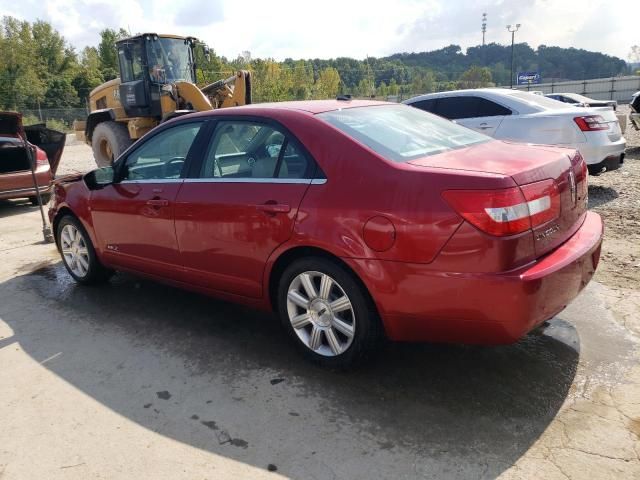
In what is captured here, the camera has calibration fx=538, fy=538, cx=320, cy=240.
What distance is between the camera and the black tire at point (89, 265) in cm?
497

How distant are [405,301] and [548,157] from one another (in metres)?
1.22

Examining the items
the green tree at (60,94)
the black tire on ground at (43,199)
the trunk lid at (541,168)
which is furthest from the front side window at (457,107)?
the green tree at (60,94)

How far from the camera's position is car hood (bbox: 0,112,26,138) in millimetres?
8180

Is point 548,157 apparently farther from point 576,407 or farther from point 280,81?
point 280,81

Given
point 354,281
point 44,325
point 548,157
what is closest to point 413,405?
point 354,281

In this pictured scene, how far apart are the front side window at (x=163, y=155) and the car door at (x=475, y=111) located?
4905 mm

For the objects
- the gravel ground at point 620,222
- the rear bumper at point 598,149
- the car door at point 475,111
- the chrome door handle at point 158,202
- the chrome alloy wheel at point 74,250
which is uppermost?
the car door at point 475,111

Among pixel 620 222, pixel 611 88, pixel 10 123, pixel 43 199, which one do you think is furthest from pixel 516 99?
pixel 611 88

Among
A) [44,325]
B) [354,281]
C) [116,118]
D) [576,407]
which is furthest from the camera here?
[116,118]

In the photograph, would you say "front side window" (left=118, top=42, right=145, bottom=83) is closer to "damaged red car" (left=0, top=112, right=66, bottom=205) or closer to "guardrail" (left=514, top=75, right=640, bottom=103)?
"damaged red car" (left=0, top=112, right=66, bottom=205)

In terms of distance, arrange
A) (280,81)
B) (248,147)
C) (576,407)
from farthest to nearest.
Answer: (280,81)
(248,147)
(576,407)

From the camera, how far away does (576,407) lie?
9.29ft

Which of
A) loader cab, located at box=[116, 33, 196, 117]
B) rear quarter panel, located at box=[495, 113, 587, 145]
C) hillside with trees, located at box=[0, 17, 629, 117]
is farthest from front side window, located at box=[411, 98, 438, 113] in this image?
hillside with trees, located at box=[0, 17, 629, 117]

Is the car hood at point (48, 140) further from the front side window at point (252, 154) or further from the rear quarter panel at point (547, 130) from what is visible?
the rear quarter panel at point (547, 130)
